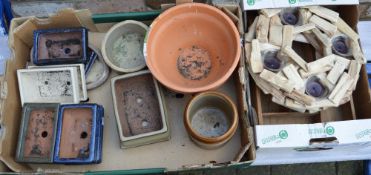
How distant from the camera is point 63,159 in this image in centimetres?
141

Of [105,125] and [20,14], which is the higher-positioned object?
[20,14]

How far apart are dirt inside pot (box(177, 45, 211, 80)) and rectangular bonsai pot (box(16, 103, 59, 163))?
0.52m

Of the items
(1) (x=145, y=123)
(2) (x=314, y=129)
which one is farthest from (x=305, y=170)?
(1) (x=145, y=123)

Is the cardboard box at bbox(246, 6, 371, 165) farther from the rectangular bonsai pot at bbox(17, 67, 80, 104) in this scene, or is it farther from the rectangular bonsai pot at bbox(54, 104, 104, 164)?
the rectangular bonsai pot at bbox(17, 67, 80, 104)

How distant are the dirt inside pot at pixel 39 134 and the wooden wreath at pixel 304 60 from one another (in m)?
0.81

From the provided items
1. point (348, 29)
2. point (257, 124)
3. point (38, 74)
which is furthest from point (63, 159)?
point (348, 29)

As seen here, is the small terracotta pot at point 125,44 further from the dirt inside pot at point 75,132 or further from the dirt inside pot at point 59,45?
the dirt inside pot at point 75,132

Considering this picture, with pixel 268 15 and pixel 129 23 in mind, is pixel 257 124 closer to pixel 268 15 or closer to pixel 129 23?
pixel 268 15

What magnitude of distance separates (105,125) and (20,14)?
0.78 metres

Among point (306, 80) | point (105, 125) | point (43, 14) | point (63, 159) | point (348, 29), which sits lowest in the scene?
point (63, 159)

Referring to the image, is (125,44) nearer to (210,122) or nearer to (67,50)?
(67,50)

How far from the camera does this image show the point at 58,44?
63.1 inches

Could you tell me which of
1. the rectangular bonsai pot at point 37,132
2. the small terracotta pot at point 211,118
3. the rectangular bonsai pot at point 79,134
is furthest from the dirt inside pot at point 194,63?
the rectangular bonsai pot at point 37,132

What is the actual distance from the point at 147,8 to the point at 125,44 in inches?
12.5
